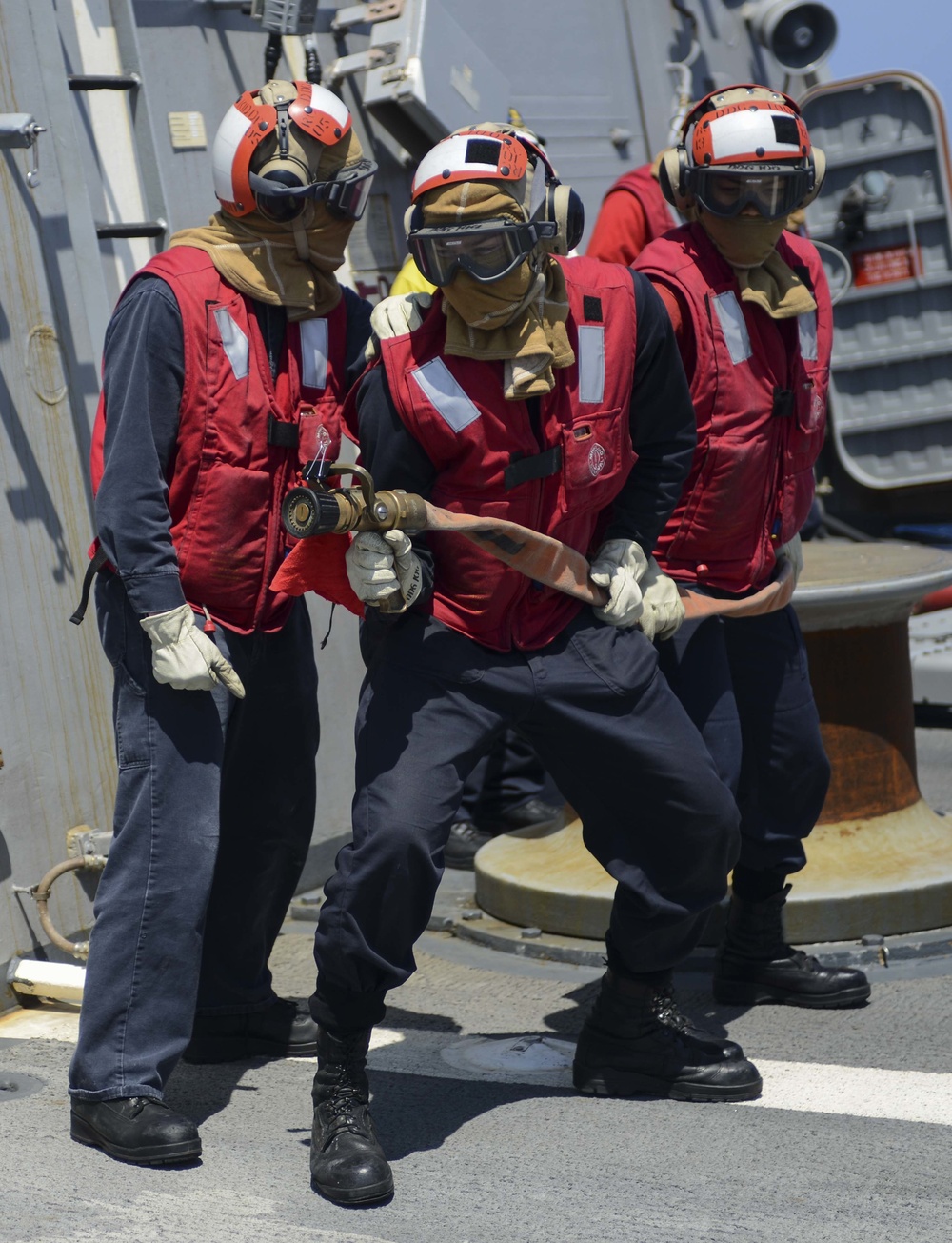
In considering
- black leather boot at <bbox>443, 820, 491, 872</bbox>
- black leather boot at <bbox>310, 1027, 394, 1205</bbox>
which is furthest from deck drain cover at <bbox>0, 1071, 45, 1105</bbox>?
black leather boot at <bbox>443, 820, 491, 872</bbox>

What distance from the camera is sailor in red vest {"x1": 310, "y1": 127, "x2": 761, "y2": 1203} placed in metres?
2.96

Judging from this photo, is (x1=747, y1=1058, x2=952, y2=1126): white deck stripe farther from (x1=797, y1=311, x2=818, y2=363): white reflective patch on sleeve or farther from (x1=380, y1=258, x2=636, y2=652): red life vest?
(x1=797, y1=311, x2=818, y2=363): white reflective patch on sleeve

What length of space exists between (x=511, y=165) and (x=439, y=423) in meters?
0.48

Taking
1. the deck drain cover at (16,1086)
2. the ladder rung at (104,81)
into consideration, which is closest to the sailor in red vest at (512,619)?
the deck drain cover at (16,1086)

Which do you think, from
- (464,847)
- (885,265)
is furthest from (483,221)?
(885,265)

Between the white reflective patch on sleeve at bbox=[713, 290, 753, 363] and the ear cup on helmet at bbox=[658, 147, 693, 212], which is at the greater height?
the ear cup on helmet at bbox=[658, 147, 693, 212]

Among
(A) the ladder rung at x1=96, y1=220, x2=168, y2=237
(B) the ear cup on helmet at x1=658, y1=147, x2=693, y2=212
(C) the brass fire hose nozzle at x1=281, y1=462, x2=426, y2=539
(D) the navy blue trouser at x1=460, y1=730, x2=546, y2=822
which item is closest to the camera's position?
(C) the brass fire hose nozzle at x1=281, y1=462, x2=426, y2=539

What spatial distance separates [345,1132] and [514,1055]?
2.54 ft

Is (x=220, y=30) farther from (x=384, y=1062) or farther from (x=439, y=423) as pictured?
(x=384, y=1062)

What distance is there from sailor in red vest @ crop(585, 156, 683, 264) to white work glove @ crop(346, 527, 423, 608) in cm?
260

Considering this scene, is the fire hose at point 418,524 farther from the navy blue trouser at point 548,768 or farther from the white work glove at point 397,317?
the white work glove at point 397,317

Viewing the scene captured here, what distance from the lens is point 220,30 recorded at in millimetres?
4773

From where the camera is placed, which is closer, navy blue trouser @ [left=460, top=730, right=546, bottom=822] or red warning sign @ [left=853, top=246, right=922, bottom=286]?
navy blue trouser @ [left=460, top=730, right=546, bottom=822]

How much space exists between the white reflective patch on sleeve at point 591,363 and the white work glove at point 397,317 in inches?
Answer: 11.8
